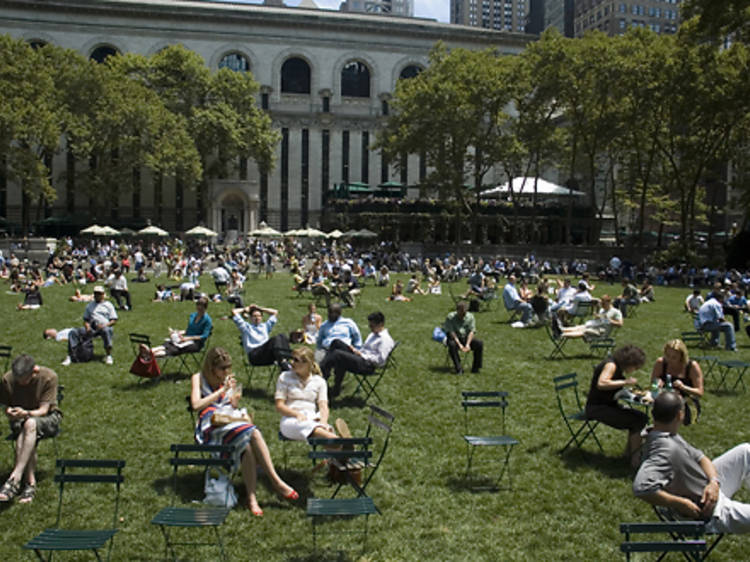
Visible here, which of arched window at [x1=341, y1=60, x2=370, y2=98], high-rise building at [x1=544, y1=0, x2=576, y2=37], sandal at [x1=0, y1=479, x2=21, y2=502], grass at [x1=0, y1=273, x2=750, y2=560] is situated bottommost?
grass at [x1=0, y1=273, x2=750, y2=560]

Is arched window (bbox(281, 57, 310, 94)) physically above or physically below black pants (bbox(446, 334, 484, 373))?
above

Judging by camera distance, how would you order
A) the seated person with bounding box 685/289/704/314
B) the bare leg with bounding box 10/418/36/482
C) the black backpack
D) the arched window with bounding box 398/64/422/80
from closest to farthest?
the bare leg with bounding box 10/418/36/482 → the black backpack → the seated person with bounding box 685/289/704/314 → the arched window with bounding box 398/64/422/80

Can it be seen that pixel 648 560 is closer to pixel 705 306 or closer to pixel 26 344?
pixel 705 306

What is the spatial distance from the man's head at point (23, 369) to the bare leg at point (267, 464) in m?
2.31

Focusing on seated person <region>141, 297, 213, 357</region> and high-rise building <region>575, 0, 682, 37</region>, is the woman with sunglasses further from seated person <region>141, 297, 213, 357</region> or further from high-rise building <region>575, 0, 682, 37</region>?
high-rise building <region>575, 0, 682, 37</region>

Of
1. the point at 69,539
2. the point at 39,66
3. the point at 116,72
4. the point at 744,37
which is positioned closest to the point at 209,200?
the point at 116,72

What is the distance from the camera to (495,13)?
579 ft

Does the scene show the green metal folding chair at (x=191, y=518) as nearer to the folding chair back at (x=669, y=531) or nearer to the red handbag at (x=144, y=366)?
the folding chair back at (x=669, y=531)

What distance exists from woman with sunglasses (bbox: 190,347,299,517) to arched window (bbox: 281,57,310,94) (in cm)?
6863

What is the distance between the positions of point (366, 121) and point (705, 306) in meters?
61.0

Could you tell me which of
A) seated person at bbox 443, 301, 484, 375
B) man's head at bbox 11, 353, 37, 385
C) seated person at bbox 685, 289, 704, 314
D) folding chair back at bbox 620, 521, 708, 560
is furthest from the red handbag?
seated person at bbox 685, 289, 704, 314

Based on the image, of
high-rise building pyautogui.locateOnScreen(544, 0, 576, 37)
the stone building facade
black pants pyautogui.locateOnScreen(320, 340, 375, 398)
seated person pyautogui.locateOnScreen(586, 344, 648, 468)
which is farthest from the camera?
high-rise building pyautogui.locateOnScreen(544, 0, 576, 37)

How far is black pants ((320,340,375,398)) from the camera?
9.64 m

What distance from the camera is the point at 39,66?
4412 centimetres
